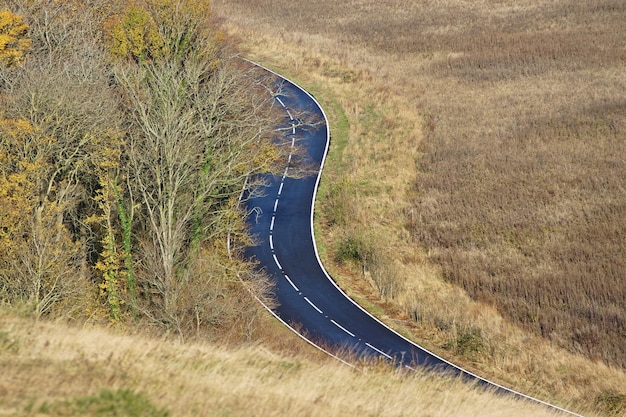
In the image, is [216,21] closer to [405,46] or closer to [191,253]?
[405,46]

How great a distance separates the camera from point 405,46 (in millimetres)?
92438

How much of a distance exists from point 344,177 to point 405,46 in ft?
123

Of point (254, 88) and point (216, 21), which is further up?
point (216, 21)

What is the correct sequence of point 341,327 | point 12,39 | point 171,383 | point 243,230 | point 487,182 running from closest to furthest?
point 171,383 < point 341,327 < point 12,39 < point 243,230 < point 487,182

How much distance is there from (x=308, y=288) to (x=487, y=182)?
17070mm

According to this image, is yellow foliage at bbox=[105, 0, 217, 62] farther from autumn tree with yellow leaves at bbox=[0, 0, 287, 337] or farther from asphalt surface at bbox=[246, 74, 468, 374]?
asphalt surface at bbox=[246, 74, 468, 374]

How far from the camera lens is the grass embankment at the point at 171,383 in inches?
661

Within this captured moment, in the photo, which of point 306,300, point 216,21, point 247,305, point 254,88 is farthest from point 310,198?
point 216,21

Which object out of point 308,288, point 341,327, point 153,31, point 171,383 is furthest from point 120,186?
point 171,383

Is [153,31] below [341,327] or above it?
above

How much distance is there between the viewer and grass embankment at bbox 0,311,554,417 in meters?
16.8

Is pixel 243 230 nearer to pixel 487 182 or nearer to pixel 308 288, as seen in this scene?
pixel 308 288

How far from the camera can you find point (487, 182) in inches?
2256

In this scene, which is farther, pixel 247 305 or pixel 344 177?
pixel 344 177
